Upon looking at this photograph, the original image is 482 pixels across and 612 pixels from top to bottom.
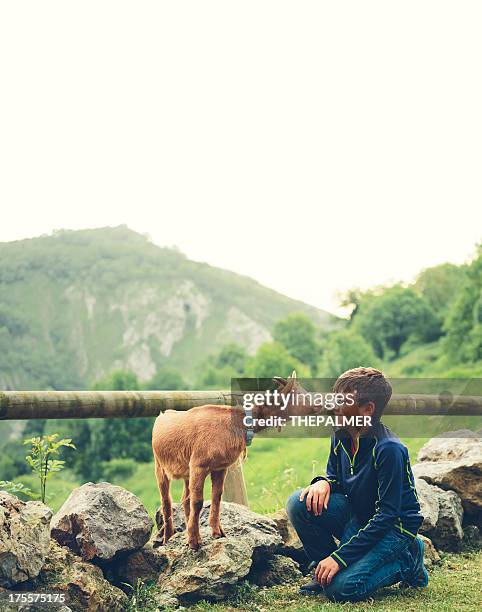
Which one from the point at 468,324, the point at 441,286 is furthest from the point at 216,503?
the point at 441,286

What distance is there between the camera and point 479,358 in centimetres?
5203

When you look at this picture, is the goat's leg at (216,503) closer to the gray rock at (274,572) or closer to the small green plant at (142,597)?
the gray rock at (274,572)

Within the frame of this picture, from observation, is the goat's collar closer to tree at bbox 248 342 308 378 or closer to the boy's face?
the boy's face

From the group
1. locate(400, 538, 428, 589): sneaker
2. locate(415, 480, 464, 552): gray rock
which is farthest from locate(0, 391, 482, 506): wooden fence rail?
locate(415, 480, 464, 552): gray rock

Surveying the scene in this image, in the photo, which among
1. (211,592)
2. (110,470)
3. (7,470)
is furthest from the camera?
(110,470)

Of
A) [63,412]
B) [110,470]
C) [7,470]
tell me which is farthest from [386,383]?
[110,470]

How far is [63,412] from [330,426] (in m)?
1.79

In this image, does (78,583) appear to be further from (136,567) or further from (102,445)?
(102,445)

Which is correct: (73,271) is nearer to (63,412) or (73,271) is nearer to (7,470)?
(7,470)

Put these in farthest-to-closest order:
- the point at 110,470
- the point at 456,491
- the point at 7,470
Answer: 1. the point at 110,470
2. the point at 7,470
3. the point at 456,491

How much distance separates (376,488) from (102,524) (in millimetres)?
1759

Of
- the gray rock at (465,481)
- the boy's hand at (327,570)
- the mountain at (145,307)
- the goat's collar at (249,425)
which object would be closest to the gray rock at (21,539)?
the goat's collar at (249,425)

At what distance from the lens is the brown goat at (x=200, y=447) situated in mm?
5016

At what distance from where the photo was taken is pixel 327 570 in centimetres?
496
